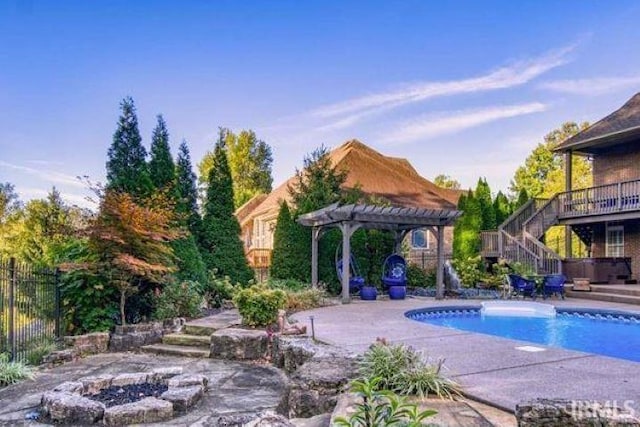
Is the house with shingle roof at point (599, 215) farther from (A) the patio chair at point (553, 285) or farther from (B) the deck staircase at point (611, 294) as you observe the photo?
(A) the patio chair at point (553, 285)

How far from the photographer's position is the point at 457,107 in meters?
17.2

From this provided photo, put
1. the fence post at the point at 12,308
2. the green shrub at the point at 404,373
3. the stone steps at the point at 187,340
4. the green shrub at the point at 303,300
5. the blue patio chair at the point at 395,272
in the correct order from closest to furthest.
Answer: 1. the green shrub at the point at 404,373
2. the fence post at the point at 12,308
3. the stone steps at the point at 187,340
4. the green shrub at the point at 303,300
5. the blue patio chair at the point at 395,272

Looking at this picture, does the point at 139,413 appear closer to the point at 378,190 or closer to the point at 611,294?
the point at 611,294

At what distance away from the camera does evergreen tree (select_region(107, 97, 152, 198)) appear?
9.84 m

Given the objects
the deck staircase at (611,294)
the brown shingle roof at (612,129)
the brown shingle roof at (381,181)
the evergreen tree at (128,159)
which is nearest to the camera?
the evergreen tree at (128,159)

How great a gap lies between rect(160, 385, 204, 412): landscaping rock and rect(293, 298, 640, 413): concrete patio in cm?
201

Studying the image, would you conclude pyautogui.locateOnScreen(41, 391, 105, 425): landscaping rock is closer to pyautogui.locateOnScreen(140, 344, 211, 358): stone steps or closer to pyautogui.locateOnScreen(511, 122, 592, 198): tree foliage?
pyautogui.locateOnScreen(140, 344, 211, 358): stone steps

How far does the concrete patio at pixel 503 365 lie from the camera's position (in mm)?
3709

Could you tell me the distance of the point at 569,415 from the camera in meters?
Answer: 2.71

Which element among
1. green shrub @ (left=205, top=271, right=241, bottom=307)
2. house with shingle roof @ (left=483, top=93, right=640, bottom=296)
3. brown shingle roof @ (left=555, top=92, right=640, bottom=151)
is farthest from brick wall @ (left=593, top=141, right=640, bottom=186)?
green shrub @ (left=205, top=271, right=241, bottom=307)

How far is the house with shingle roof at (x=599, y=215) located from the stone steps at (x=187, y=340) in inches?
434

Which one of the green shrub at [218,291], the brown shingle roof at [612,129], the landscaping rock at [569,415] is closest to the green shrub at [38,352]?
the green shrub at [218,291]

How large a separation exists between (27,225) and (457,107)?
14.9 m

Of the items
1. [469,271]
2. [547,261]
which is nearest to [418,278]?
[469,271]
